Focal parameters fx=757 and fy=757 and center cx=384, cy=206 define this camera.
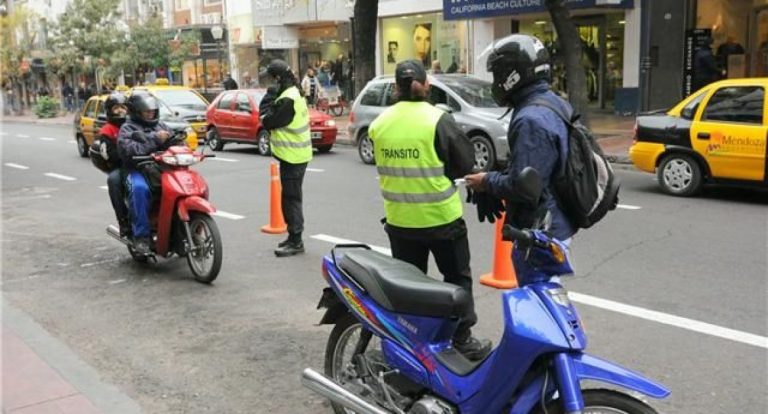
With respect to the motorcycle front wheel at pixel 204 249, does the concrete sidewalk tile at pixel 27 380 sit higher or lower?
lower

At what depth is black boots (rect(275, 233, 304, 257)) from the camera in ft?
25.9

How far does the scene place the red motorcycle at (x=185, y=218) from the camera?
22.4ft

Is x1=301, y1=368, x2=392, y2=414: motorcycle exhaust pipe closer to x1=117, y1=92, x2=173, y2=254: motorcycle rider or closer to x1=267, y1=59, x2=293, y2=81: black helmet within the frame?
x1=117, y1=92, x2=173, y2=254: motorcycle rider

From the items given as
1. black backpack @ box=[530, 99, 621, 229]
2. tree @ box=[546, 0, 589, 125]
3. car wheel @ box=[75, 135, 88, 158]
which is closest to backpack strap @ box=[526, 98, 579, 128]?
black backpack @ box=[530, 99, 621, 229]

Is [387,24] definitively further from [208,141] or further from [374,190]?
[374,190]

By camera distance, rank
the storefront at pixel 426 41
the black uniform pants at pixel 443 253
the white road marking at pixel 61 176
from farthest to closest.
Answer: the storefront at pixel 426 41 < the white road marking at pixel 61 176 < the black uniform pants at pixel 443 253

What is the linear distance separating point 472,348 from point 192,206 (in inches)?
149

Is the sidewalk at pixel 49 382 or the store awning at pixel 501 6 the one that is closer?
the sidewalk at pixel 49 382

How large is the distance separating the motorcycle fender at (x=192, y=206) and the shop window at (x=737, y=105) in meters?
6.92

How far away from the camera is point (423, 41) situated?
2709cm

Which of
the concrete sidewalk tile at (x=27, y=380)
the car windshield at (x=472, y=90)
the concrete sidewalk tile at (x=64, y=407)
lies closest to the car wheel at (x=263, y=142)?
the car windshield at (x=472, y=90)

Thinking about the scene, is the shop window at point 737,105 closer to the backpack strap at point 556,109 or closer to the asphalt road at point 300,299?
the asphalt road at point 300,299

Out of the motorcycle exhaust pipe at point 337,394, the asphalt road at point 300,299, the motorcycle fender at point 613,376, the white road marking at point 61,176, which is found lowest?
the asphalt road at point 300,299

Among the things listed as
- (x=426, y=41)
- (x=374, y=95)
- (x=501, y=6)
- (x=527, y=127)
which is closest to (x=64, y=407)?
(x=527, y=127)
